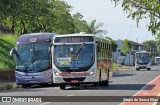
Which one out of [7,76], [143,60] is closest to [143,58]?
[143,60]

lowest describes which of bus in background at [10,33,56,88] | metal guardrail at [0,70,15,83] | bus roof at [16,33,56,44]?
metal guardrail at [0,70,15,83]

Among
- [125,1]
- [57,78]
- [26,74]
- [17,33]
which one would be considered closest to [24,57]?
[26,74]

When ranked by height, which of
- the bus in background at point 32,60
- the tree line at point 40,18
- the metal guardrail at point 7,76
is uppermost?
the tree line at point 40,18

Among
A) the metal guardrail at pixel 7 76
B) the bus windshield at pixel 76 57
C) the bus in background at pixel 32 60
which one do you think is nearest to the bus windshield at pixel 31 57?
the bus in background at pixel 32 60

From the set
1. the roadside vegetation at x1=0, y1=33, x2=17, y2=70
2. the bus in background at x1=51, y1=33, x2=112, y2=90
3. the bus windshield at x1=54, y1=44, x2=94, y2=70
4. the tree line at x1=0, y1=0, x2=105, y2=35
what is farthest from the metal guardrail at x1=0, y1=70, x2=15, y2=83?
the bus windshield at x1=54, y1=44, x2=94, y2=70

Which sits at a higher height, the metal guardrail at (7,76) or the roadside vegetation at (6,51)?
the roadside vegetation at (6,51)

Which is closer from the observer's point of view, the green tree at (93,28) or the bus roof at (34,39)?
the bus roof at (34,39)

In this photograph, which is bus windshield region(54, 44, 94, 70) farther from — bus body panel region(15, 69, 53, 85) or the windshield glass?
the windshield glass

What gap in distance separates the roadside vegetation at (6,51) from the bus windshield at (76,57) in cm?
1448

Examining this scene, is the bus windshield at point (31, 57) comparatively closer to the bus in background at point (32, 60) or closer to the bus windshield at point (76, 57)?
the bus in background at point (32, 60)

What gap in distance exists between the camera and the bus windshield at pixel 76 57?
26.4 meters

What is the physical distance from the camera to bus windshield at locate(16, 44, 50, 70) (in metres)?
30.7

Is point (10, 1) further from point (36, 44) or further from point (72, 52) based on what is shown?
point (72, 52)

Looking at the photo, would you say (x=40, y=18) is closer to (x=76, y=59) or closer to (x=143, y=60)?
(x=143, y=60)
